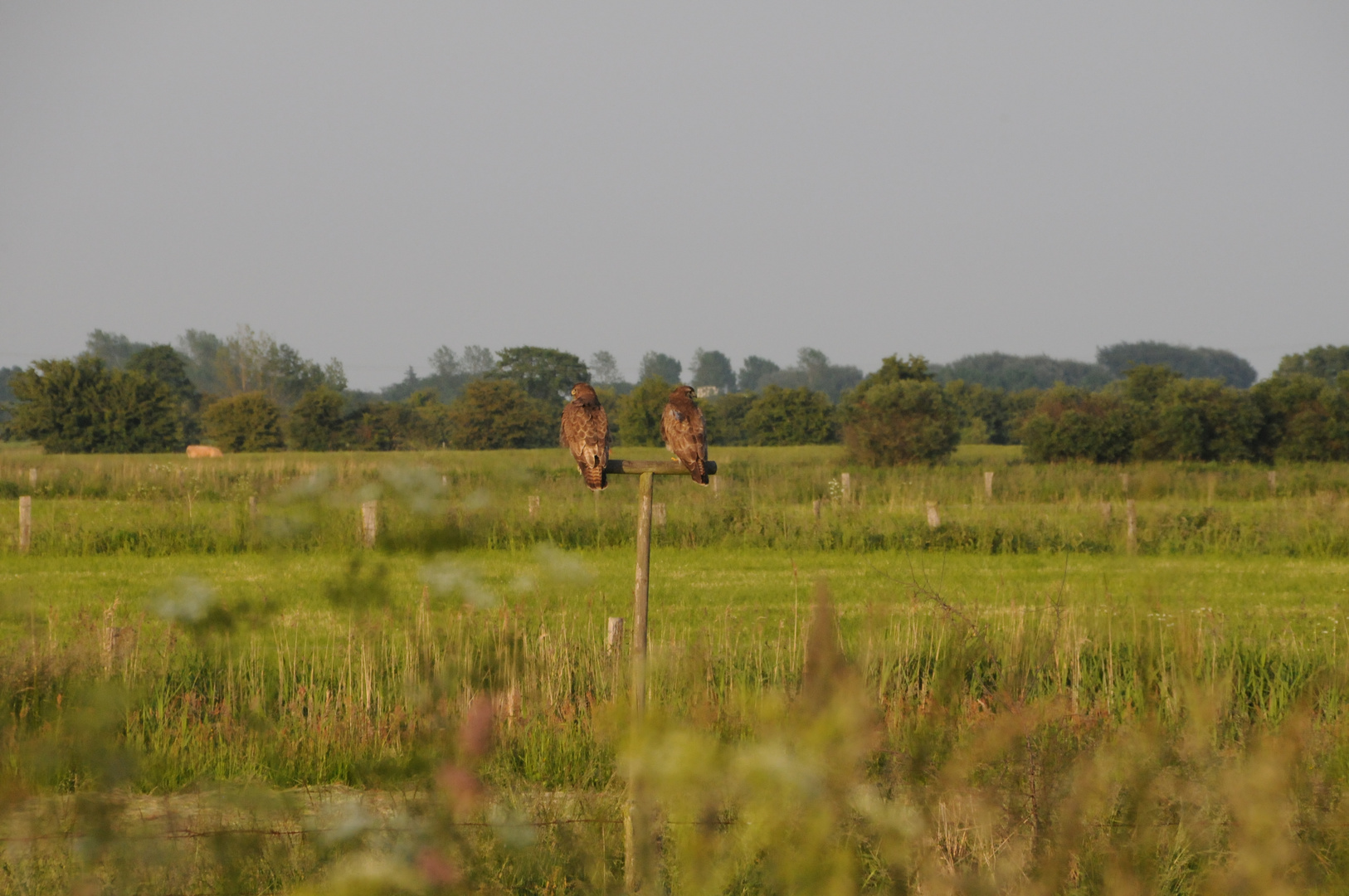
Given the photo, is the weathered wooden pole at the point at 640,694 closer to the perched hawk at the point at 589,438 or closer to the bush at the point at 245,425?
the perched hawk at the point at 589,438

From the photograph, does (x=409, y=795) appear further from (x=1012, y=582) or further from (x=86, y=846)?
(x=1012, y=582)

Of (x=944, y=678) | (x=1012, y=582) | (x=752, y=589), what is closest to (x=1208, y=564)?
(x=1012, y=582)

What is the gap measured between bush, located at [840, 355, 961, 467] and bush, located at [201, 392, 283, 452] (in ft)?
114

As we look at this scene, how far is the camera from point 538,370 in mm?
61531

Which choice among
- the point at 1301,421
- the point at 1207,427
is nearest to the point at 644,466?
the point at 1207,427

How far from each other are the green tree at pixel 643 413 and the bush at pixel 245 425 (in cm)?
2022

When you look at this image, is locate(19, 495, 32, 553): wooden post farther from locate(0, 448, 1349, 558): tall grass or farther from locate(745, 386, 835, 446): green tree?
locate(745, 386, 835, 446): green tree

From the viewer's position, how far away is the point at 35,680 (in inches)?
238

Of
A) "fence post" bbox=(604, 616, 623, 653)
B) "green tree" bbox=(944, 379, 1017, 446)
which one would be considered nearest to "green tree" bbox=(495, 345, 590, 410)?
"green tree" bbox=(944, 379, 1017, 446)

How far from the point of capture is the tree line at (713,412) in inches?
1432

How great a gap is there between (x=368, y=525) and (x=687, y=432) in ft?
38.7

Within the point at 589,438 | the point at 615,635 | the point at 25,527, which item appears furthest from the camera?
the point at 25,527

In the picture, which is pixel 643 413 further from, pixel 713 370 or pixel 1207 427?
pixel 713 370

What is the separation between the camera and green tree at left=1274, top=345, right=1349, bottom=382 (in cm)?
8506
